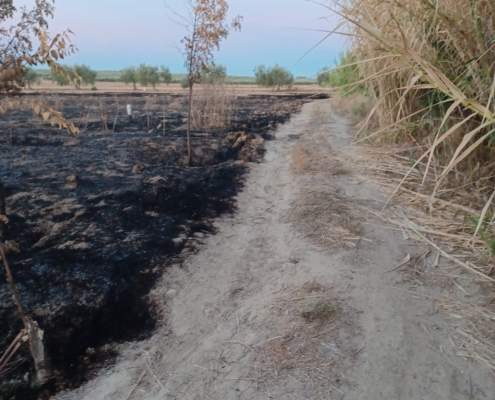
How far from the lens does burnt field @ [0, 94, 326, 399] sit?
2311mm

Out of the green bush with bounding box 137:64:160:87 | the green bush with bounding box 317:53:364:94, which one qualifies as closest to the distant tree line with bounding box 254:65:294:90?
the green bush with bounding box 137:64:160:87

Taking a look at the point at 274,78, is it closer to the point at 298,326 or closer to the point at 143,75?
the point at 143,75

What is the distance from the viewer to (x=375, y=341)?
209 cm

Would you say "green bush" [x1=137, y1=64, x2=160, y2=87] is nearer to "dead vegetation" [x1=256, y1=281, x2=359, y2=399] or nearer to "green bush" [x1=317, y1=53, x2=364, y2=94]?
"green bush" [x1=317, y1=53, x2=364, y2=94]

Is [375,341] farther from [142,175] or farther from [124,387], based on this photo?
[142,175]

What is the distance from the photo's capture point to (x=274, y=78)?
41156 millimetres

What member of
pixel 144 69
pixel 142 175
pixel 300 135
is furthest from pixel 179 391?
pixel 144 69

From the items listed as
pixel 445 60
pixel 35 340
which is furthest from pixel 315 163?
pixel 35 340

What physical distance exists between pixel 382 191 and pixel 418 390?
277cm

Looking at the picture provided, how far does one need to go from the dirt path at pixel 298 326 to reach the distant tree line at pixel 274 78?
39.0 metres

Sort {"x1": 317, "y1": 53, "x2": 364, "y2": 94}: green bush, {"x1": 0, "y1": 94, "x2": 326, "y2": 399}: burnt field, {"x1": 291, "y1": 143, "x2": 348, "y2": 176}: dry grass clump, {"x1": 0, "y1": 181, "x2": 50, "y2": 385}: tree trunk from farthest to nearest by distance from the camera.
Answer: {"x1": 291, "y1": 143, "x2": 348, "y2": 176}: dry grass clump, {"x1": 317, "y1": 53, "x2": 364, "y2": 94}: green bush, {"x1": 0, "y1": 94, "x2": 326, "y2": 399}: burnt field, {"x1": 0, "y1": 181, "x2": 50, "y2": 385}: tree trunk

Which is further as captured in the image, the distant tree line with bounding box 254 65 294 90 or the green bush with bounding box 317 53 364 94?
the distant tree line with bounding box 254 65 294 90

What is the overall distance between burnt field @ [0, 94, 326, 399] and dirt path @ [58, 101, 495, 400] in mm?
227

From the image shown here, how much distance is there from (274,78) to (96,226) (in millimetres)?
39891
